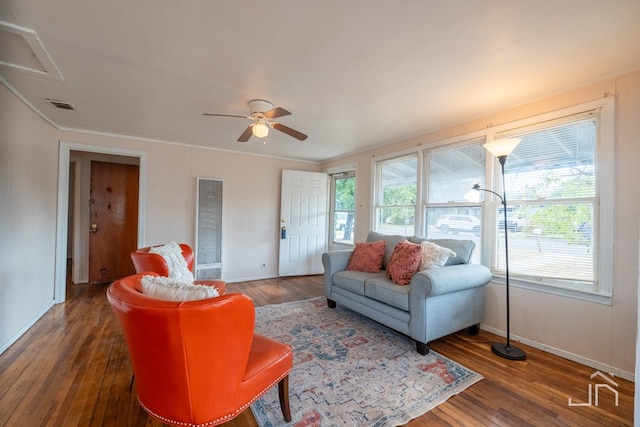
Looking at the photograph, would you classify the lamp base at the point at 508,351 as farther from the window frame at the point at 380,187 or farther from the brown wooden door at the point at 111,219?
the brown wooden door at the point at 111,219

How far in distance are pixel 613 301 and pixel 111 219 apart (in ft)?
21.4

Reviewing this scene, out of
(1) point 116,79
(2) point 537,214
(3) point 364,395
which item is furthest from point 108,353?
(2) point 537,214

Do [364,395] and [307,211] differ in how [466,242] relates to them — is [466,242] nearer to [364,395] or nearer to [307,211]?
[364,395]

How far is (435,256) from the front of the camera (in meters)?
2.76

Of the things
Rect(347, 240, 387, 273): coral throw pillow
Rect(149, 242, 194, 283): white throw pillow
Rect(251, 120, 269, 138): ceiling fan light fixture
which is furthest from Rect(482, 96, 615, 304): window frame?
Rect(149, 242, 194, 283): white throw pillow

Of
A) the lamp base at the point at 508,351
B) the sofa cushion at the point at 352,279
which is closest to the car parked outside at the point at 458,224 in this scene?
the sofa cushion at the point at 352,279

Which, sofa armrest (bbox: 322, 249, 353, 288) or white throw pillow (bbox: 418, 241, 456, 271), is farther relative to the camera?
sofa armrest (bbox: 322, 249, 353, 288)

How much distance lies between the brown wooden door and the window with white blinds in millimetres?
5654

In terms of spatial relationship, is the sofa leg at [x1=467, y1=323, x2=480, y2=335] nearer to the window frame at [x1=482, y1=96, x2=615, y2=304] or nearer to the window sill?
the window sill

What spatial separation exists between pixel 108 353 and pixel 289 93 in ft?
9.05

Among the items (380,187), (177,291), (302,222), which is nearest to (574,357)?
(380,187)

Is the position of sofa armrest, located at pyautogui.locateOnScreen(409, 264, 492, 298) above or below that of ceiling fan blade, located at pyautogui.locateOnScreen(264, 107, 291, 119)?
below

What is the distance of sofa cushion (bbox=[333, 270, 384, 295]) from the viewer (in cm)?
300

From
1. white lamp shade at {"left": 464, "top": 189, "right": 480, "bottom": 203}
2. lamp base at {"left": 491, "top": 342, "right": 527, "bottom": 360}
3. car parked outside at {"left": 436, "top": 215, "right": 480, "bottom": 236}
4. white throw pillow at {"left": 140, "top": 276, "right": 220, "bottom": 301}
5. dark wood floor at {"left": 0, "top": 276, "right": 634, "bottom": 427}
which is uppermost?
white lamp shade at {"left": 464, "top": 189, "right": 480, "bottom": 203}
